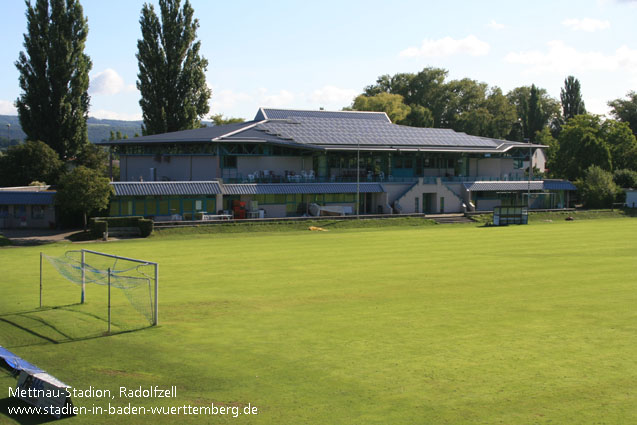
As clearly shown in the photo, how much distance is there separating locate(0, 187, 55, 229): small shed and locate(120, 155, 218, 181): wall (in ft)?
48.4

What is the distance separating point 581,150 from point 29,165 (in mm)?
74892

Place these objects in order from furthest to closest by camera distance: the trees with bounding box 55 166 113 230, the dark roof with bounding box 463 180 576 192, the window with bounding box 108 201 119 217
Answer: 1. the dark roof with bounding box 463 180 576 192
2. the window with bounding box 108 201 119 217
3. the trees with bounding box 55 166 113 230

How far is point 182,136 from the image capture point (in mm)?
71312

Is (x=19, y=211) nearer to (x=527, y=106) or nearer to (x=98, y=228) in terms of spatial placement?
(x=98, y=228)

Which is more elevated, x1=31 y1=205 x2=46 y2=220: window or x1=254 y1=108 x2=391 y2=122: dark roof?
x1=254 y1=108 x2=391 y2=122: dark roof

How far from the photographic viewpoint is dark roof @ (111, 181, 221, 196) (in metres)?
60.2

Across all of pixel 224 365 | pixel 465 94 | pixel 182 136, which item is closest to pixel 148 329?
pixel 224 365

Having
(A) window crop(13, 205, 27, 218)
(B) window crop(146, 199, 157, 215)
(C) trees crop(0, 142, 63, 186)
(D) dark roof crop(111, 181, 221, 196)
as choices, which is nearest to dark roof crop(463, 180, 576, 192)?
(D) dark roof crop(111, 181, 221, 196)

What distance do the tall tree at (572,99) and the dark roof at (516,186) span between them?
2438 inches

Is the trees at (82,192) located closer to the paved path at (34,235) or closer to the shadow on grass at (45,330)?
the paved path at (34,235)

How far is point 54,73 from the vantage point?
230 ft

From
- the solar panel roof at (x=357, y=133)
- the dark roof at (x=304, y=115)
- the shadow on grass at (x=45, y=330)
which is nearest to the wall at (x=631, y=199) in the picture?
the solar panel roof at (x=357, y=133)

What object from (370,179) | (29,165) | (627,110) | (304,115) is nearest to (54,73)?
(29,165)

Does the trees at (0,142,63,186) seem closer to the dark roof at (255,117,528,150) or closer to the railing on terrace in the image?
the railing on terrace
